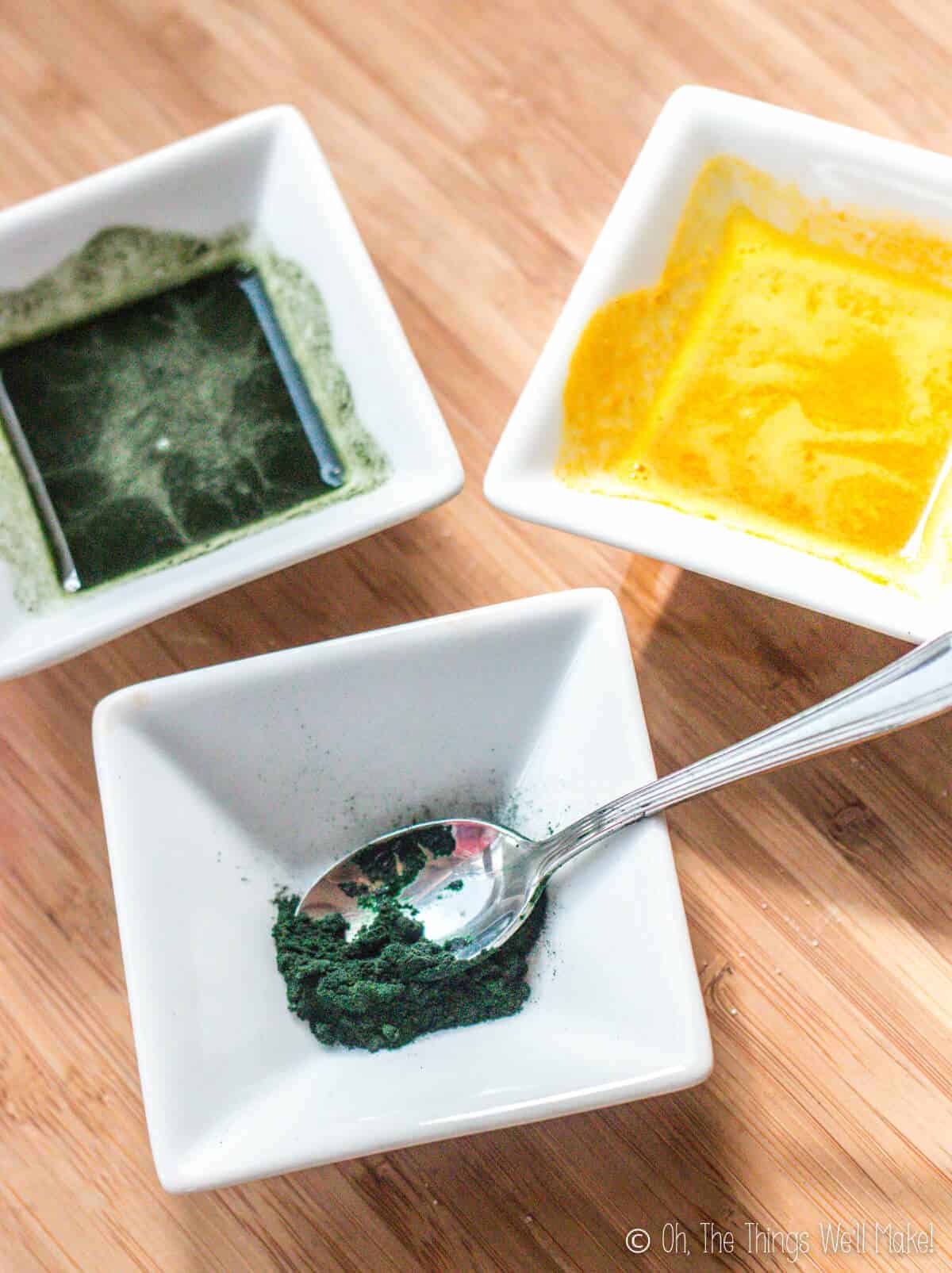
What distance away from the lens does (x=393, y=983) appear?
956 millimetres

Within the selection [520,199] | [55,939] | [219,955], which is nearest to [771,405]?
[520,199]

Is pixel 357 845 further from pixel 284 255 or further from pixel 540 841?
pixel 284 255

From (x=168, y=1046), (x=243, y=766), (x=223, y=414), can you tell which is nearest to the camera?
(x=168, y=1046)

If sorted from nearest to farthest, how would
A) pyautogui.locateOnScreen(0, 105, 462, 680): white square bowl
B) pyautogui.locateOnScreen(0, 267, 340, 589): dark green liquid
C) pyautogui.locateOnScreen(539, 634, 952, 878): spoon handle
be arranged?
1. pyautogui.locateOnScreen(539, 634, 952, 878): spoon handle
2. pyautogui.locateOnScreen(0, 105, 462, 680): white square bowl
3. pyautogui.locateOnScreen(0, 267, 340, 589): dark green liquid

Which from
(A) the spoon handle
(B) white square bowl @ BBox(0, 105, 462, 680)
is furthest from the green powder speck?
(B) white square bowl @ BBox(0, 105, 462, 680)

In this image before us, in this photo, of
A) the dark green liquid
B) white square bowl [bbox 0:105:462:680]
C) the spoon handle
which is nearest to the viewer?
the spoon handle

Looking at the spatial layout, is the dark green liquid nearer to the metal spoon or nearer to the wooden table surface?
the wooden table surface

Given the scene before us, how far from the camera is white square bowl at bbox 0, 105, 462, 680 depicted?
949 millimetres

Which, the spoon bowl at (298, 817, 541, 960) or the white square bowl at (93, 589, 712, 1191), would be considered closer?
the white square bowl at (93, 589, 712, 1191)

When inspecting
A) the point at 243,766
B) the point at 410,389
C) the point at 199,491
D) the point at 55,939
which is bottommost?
the point at 55,939

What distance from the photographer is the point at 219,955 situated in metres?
0.96

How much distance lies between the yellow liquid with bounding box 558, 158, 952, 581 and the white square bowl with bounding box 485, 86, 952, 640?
20mm

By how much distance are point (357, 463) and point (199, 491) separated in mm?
151

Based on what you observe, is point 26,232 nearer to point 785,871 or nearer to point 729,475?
point 729,475
